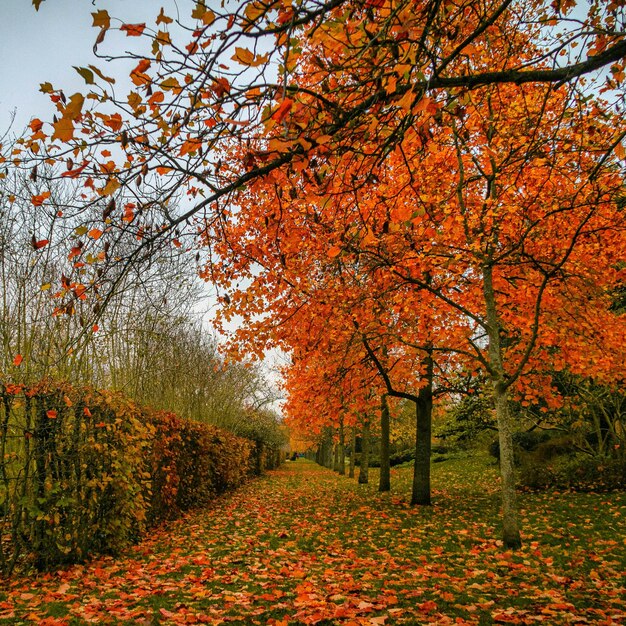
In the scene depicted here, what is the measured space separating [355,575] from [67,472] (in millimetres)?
3997

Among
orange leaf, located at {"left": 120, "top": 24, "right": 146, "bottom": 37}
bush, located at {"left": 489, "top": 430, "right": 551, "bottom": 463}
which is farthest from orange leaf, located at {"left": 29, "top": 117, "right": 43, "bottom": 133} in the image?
bush, located at {"left": 489, "top": 430, "right": 551, "bottom": 463}

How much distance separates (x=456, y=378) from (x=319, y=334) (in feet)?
18.2

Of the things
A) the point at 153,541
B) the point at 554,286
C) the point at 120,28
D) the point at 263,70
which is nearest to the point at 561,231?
the point at 554,286

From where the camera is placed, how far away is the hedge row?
5.64 metres

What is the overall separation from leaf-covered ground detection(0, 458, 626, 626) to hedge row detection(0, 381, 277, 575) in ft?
1.25

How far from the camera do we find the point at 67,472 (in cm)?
611

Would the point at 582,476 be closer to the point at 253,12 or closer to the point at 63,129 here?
the point at 253,12

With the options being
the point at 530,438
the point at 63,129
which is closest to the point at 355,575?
the point at 63,129

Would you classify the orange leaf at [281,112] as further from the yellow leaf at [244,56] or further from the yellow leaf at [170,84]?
the yellow leaf at [170,84]

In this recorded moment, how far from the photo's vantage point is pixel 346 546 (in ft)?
24.6

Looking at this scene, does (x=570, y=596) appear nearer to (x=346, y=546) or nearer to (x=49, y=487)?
(x=346, y=546)

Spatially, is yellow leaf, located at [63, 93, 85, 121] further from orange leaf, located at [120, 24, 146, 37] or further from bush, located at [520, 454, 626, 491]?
bush, located at [520, 454, 626, 491]

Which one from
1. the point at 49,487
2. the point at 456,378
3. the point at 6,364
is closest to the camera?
the point at 49,487

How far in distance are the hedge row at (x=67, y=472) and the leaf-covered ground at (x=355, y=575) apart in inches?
15.1
